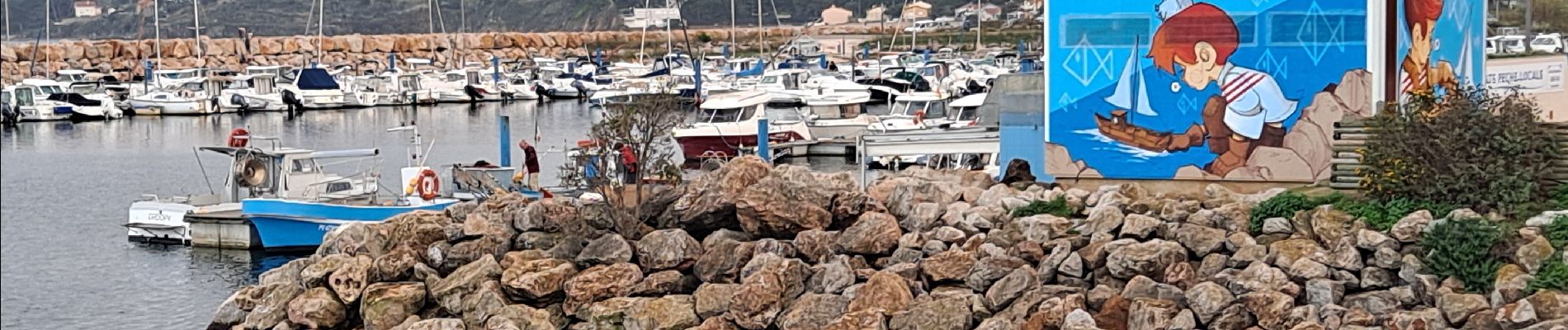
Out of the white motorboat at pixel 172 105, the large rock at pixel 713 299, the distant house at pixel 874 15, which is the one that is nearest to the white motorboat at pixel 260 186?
the large rock at pixel 713 299

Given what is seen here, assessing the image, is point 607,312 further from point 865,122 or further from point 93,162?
point 93,162

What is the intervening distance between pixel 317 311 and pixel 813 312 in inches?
179

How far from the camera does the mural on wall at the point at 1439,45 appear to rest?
71.2ft

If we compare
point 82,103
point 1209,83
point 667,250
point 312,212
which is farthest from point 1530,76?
point 82,103

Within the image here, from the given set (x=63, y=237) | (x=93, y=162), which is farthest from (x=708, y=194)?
(x=93, y=162)

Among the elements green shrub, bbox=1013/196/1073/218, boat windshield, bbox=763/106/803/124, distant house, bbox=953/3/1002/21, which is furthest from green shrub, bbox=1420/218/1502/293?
distant house, bbox=953/3/1002/21

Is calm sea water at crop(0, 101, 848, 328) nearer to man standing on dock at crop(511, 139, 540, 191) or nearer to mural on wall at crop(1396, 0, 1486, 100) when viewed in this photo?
man standing on dock at crop(511, 139, 540, 191)

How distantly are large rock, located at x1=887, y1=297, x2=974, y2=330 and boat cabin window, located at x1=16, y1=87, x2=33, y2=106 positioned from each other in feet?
225

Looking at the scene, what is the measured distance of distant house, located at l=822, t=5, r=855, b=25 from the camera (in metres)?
146

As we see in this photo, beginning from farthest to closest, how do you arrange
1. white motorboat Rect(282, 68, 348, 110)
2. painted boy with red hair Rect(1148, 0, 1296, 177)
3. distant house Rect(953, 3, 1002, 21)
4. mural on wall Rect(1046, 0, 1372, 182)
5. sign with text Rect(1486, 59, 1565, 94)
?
distant house Rect(953, 3, 1002, 21) → white motorboat Rect(282, 68, 348, 110) → sign with text Rect(1486, 59, 1565, 94) → painted boy with red hair Rect(1148, 0, 1296, 177) → mural on wall Rect(1046, 0, 1372, 182)

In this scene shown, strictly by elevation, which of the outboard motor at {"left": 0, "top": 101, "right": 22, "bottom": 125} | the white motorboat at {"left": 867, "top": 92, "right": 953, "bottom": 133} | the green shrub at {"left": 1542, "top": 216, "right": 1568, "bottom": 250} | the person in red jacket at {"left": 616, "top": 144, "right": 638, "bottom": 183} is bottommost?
the outboard motor at {"left": 0, "top": 101, "right": 22, "bottom": 125}

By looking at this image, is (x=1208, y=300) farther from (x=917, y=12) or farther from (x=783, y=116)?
(x=917, y=12)

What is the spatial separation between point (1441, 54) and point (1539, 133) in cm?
352

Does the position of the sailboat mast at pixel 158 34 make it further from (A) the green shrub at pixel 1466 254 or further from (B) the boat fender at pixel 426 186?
(A) the green shrub at pixel 1466 254
